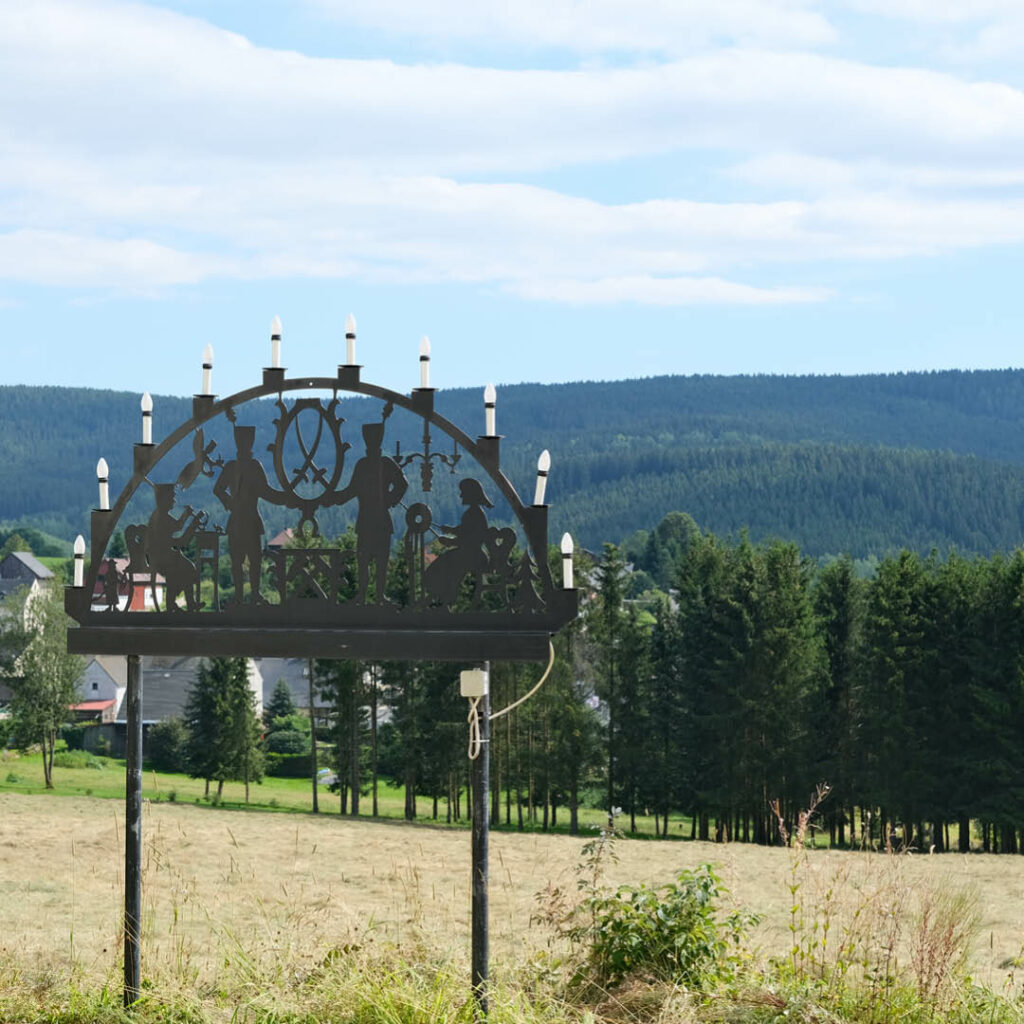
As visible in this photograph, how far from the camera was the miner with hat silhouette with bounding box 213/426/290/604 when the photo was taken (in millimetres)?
6824

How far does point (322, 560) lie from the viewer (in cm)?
688

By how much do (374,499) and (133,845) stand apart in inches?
96.1

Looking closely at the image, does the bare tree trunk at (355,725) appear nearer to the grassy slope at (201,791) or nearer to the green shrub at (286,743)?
the grassy slope at (201,791)

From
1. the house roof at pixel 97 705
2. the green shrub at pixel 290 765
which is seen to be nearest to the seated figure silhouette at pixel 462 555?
the green shrub at pixel 290 765

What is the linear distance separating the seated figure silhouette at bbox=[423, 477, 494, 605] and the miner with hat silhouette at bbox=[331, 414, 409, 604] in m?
0.30

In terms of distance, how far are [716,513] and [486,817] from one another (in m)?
151

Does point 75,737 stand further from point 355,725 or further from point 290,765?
point 355,725

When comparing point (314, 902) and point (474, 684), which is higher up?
point (474, 684)

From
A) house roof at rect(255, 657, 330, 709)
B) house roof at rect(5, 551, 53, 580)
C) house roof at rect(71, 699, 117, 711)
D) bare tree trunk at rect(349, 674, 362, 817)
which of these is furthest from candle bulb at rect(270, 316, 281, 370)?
house roof at rect(5, 551, 53, 580)

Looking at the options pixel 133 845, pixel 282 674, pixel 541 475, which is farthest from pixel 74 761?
pixel 541 475

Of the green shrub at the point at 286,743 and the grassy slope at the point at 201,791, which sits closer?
the grassy slope at the point at 201,791

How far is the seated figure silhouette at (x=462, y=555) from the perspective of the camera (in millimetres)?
6605

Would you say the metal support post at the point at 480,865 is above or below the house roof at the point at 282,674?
above

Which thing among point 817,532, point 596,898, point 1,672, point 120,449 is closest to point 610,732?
point 1,672
